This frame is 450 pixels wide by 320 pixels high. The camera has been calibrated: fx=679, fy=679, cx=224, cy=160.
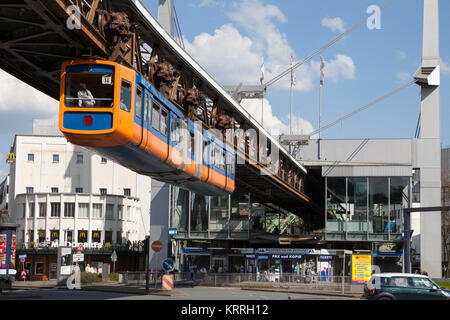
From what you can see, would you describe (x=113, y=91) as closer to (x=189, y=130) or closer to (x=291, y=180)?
(x=189, y=130)

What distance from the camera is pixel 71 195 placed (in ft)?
256

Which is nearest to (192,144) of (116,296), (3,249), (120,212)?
(116,296)

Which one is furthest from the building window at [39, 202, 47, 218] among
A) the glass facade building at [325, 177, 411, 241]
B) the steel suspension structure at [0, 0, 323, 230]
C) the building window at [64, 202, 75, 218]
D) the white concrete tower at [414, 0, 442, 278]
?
the steel suspension structure at [0, 0, 323, 230]

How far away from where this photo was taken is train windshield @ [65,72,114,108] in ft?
61.6

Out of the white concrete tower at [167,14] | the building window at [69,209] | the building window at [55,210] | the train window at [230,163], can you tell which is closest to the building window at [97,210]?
the building window at [69,209]

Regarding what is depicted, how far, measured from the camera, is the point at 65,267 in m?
48.0

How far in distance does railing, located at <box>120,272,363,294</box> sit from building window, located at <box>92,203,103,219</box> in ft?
85.6

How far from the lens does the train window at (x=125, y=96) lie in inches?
744

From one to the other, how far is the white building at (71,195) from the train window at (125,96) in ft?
A: 197

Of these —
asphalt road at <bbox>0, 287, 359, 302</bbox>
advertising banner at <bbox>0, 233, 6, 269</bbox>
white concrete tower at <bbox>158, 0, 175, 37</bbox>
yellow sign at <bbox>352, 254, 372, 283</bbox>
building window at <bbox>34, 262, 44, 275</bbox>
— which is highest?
white concrete tower at <bbox>158, 0, 175, 37</bbox>

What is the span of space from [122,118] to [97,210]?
62105mm

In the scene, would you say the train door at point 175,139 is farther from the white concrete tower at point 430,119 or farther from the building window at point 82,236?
the building window at point 82,236

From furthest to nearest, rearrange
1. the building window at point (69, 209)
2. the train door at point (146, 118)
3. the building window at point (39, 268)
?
the building window at point (69, 209)
the building window at point (39, 268)
the train door at point (146, 118)

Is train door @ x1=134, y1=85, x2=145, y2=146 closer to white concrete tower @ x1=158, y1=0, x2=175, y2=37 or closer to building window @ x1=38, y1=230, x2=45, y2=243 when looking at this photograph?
white concrete tower @ x1=158, y1=0, x2=175, y2=37
